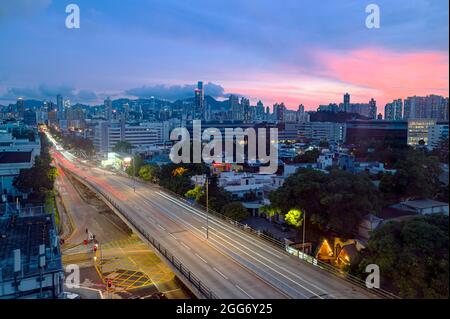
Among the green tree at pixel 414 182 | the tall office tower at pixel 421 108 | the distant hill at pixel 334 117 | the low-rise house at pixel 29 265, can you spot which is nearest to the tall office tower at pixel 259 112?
the distant hill at pixel 334 117

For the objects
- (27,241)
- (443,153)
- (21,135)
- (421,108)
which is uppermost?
(421,108)

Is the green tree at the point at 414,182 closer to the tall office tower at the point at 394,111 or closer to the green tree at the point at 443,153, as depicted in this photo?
the green tree at the point at 443,153

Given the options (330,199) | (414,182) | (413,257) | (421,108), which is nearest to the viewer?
(413,257)

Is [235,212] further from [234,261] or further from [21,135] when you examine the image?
[21,135]

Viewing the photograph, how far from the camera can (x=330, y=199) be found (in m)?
10.1

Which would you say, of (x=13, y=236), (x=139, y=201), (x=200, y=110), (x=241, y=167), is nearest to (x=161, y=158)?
(x=241, y=167)

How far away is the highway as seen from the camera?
6441mm

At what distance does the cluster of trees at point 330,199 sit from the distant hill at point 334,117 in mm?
41834

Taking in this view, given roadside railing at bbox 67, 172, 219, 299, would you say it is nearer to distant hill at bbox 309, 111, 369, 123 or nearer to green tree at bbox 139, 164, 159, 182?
green tree at bbox 139, 164, 159, 182

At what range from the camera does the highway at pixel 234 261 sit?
21.1 feet

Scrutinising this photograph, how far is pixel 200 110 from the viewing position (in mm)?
75750

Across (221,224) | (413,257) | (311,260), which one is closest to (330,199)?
(311,260)

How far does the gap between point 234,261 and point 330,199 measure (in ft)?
12.2
